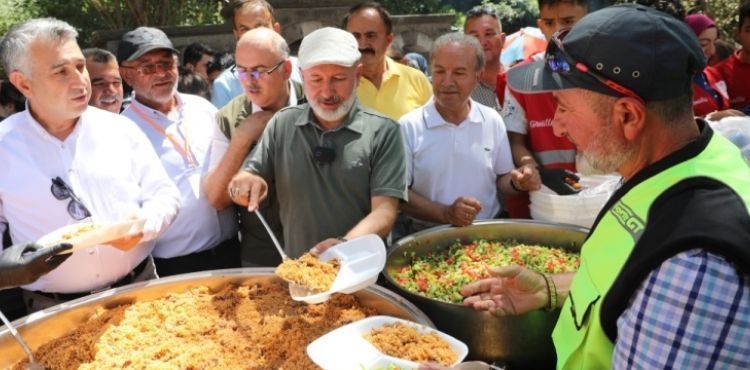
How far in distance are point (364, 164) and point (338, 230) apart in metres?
0.32

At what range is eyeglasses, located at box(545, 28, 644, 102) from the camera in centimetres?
122

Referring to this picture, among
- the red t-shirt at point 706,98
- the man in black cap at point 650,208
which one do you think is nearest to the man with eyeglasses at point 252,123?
the man in black cap at point 650,208

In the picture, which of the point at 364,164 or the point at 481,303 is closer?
the point at 481,303

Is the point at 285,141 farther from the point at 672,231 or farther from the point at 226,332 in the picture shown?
the point at 672,231

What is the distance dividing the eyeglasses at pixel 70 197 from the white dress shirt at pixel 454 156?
5.17 ft

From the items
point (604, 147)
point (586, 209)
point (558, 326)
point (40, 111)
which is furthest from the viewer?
point (586, 209)

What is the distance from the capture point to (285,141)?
253 cm

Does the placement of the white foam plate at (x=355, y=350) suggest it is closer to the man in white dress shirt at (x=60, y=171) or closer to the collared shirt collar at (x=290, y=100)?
the man in white dress shirt at (x=60, y=171)

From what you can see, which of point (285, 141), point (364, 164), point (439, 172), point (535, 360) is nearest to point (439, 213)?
point (439, 172)

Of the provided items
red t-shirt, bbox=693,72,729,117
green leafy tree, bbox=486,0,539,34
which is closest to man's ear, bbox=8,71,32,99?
red t-shirt, bbox=693,72,729,117

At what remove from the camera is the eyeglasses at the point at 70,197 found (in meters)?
2.23

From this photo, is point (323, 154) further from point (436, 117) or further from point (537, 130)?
point (537, 130)

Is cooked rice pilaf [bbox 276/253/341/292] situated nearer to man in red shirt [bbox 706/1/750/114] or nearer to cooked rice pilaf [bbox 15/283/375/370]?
cooked rice pilaf [bbox 15/283/375/370]

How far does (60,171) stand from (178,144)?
0.72 metres
